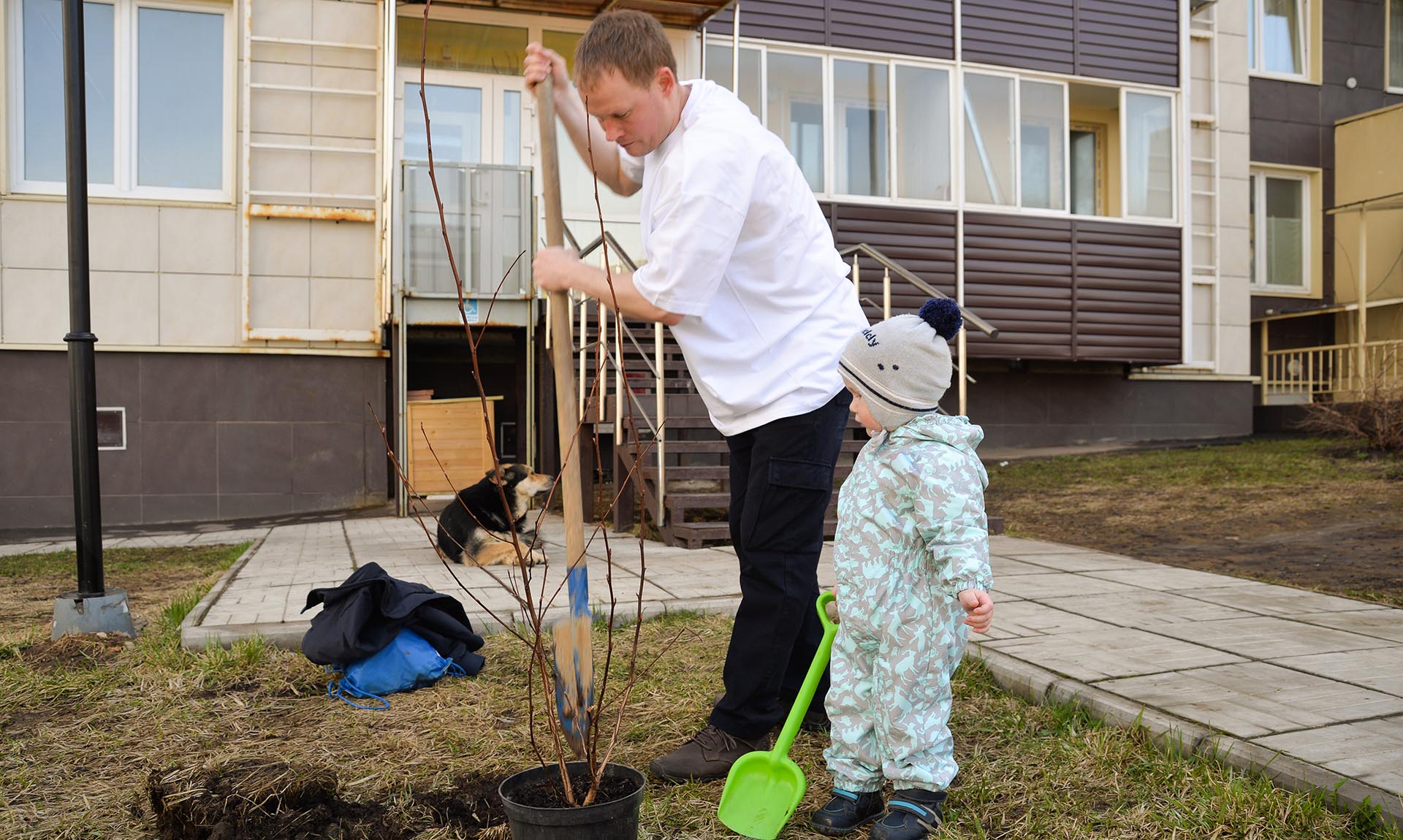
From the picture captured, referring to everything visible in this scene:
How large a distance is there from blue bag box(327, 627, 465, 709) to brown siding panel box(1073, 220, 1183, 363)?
10.7m

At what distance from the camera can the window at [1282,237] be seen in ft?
50.9

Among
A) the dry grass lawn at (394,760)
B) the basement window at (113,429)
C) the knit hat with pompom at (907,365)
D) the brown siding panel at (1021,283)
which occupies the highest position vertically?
the brown siding panel at (1021,283)

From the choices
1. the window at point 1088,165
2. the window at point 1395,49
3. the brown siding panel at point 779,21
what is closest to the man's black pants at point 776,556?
the brown siding panel at point 779,21

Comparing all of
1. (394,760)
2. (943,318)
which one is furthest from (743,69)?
(394,760)

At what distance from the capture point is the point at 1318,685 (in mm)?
2838

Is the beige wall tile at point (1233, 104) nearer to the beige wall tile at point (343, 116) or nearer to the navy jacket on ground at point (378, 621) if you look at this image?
the beige wall tile at point (343, 116)

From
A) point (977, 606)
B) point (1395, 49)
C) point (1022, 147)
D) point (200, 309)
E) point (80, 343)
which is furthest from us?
point (1395, 49)

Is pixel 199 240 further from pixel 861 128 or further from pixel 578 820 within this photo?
pixel 578 820

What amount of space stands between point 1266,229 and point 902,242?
7.25 meters

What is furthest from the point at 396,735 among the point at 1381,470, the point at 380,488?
the point at 1381,470

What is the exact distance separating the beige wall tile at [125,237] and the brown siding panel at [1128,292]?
1013 centimetres

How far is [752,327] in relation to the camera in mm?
2451

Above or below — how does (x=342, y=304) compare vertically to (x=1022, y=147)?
below

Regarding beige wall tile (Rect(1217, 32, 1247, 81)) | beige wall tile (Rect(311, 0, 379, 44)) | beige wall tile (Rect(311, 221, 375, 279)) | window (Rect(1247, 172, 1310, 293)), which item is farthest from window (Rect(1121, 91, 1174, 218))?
beige wall tile (Rect(311, 221, 375, 279))
